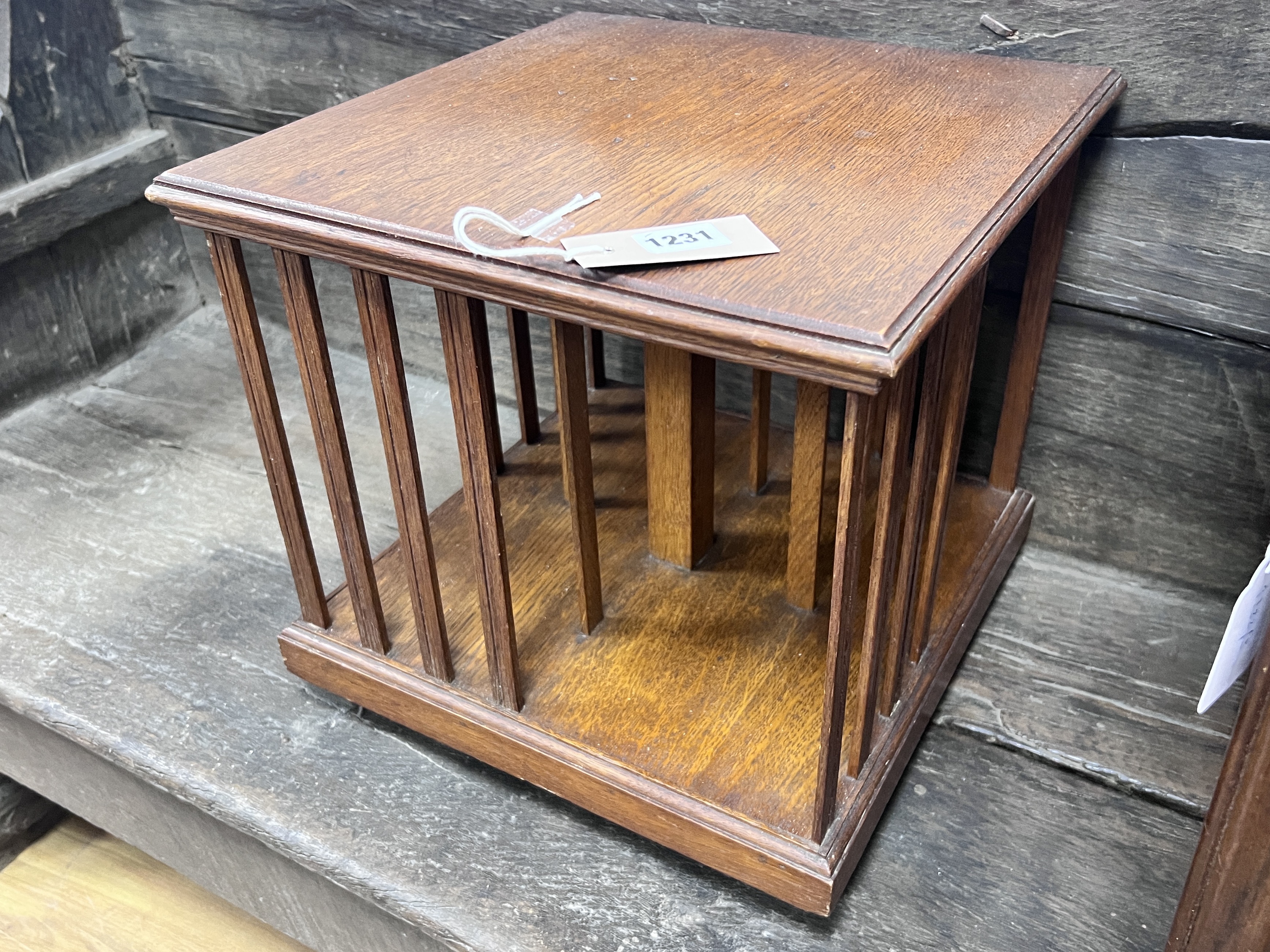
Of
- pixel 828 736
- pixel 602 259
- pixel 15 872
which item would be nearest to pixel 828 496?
pixel 828 736

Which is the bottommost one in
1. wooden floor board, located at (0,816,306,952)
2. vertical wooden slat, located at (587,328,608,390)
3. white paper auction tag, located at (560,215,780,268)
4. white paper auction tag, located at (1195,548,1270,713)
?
wooden floor board, located at (0,816,306,952)

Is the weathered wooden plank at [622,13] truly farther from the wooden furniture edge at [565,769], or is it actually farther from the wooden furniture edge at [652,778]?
the wooden furniture edge at [565,769]

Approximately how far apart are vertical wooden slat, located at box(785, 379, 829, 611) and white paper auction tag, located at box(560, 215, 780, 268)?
28cm

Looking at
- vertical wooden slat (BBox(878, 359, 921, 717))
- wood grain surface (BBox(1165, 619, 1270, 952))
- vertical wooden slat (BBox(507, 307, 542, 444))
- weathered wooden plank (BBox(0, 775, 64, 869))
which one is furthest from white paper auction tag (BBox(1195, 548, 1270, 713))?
weathered wooden plank (BBox(0, 775, 64, 869))

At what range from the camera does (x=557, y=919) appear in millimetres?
841

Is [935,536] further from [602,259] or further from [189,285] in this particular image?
[189,285]

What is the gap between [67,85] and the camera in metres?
1.44

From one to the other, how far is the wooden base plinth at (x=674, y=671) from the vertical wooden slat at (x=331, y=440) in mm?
50

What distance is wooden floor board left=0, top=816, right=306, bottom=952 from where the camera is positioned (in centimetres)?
123

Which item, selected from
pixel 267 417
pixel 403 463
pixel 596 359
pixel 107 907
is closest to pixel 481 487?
pixel 403 463

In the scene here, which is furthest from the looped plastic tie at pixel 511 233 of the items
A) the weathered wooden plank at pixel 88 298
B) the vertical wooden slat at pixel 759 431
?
the weathered wooden plank at pixel 88 298

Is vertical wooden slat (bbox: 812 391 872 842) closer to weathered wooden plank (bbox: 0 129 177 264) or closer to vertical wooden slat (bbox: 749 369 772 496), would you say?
vertical wooden slat (bbox: 749 369 772 496)

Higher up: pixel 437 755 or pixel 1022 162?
pixel 1022 162

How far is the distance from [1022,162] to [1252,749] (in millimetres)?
386
